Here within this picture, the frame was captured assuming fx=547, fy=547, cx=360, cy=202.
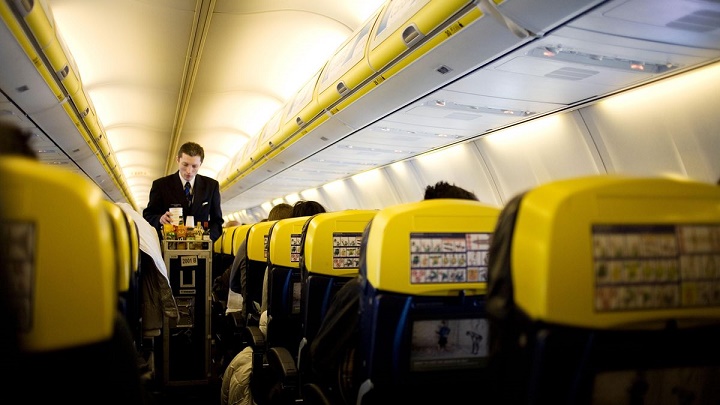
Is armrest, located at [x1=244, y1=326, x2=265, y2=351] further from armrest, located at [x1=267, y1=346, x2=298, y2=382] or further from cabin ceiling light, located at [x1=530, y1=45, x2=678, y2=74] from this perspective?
cabin ceiling light, located at [x1=530, y1=45, x2=678, y2=74]

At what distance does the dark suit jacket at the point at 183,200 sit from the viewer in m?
5.48

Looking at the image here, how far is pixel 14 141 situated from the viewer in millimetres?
1071

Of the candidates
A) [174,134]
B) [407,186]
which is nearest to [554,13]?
[407,186]

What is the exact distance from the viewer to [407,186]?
1040 centimetres

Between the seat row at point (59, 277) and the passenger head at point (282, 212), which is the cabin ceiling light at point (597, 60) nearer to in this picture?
the passenger head at point (282, 212)

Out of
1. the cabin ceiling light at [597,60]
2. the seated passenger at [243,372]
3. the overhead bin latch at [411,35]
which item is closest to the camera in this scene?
the cabin ceiling light at [597,60]

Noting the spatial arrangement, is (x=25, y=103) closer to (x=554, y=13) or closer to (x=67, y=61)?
(x=67, y=61)

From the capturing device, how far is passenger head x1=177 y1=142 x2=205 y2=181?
5086 mm

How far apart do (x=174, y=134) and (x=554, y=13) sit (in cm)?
1157

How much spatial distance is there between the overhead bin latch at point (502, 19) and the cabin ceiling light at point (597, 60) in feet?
1.40

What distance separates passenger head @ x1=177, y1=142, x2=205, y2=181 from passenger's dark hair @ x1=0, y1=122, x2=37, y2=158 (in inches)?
156

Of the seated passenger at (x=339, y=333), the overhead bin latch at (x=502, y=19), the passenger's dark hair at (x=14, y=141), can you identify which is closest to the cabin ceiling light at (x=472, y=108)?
the overhead bin latch at (x=502, y=19)

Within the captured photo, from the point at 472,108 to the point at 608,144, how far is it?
140cm

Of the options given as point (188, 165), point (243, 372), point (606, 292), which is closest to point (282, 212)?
point (188, 165)
